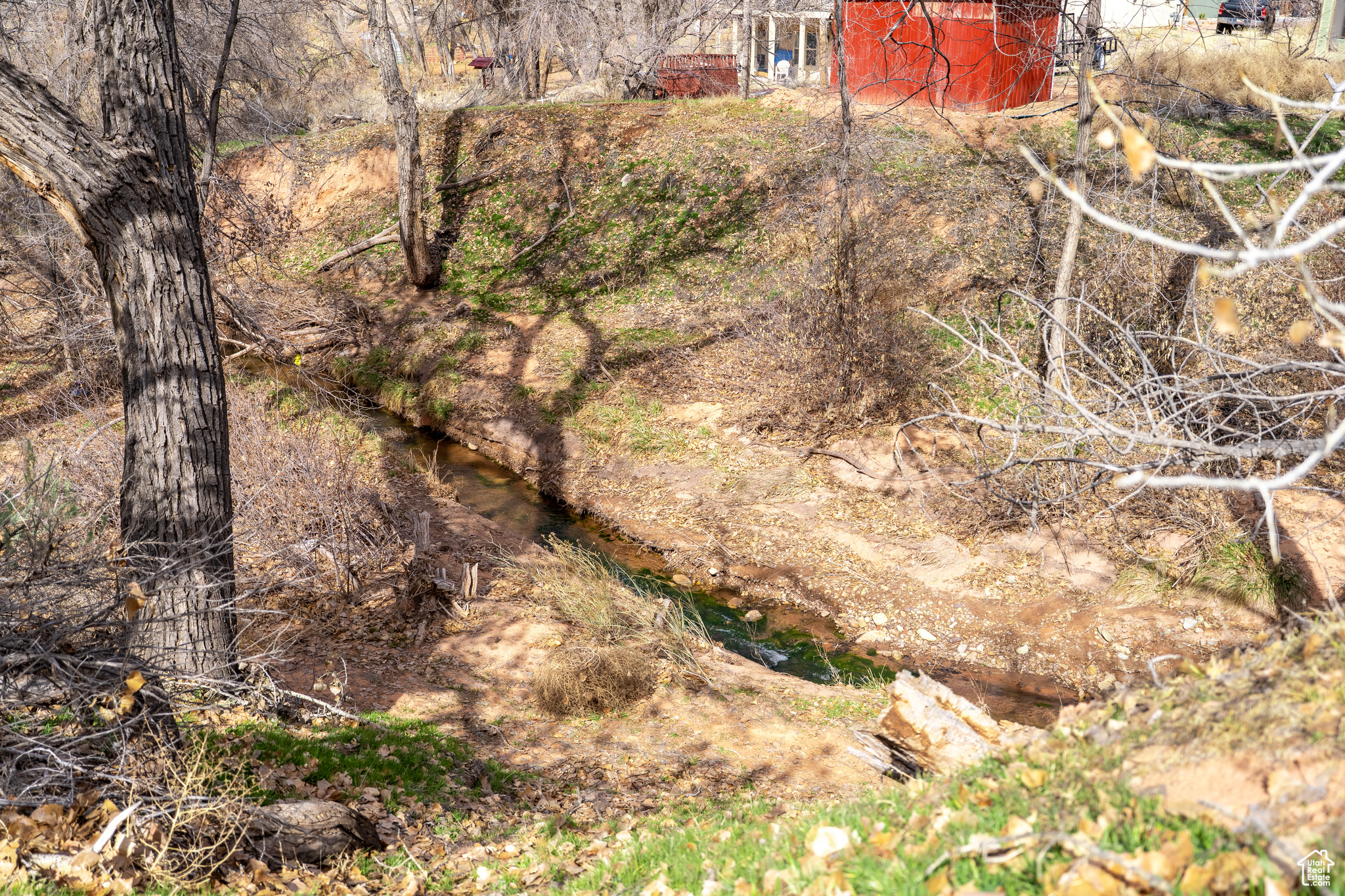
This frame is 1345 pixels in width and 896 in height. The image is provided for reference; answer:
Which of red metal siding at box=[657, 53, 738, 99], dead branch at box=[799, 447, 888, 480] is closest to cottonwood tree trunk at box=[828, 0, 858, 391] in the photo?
dead branch at box=[799, 447, 888, 480]

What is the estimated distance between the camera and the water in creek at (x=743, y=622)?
8648mm

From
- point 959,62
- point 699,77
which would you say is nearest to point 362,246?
point 699,77

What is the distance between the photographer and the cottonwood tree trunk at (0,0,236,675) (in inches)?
209

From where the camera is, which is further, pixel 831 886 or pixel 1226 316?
pixel 831 886

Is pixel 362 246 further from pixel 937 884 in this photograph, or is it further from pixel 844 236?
pixel 937 884

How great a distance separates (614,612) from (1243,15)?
21885 millimetres

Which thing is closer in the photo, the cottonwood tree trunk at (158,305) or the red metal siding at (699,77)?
the cottonwood tree trunk at (158,305)

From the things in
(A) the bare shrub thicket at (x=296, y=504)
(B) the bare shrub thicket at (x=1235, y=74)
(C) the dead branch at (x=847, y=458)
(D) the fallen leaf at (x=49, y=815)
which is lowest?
(C) the dead branch at (x=847, y=458)

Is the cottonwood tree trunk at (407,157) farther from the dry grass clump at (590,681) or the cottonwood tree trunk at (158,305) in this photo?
the dry grass clump at (590,681)

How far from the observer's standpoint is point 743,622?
9984mm

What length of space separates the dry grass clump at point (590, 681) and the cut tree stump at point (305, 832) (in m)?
2.74

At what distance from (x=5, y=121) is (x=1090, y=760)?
6.04 meters

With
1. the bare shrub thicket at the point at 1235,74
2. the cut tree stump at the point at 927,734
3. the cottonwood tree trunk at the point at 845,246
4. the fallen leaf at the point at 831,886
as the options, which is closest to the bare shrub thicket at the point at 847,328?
the cottonwood tree trunk at the point at 845,246

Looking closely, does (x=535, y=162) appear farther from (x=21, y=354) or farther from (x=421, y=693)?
(x=421, y=693)
